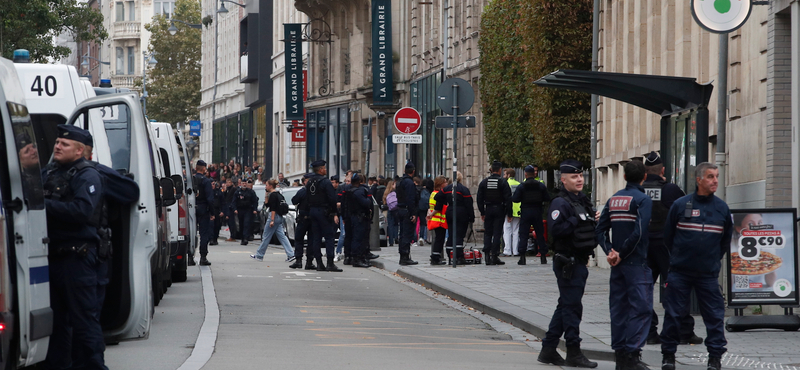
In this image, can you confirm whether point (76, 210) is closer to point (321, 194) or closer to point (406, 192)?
point (321, 194)

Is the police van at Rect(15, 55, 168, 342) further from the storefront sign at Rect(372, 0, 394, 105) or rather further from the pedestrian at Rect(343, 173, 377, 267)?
the storefront sign at Rect(372, 0, 394, 105)

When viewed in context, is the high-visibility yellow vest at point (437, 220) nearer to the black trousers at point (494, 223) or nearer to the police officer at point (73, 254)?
the black trousers at point (494, 223)

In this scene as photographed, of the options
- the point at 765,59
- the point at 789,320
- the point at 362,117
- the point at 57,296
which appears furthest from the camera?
the point at 362,117

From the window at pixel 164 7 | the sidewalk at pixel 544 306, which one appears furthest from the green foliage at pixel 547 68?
the window at pixel 164 7

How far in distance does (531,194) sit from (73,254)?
49.7 feet

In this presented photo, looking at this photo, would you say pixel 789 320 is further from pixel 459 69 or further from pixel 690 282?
pixel 459 69

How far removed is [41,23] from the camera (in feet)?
140

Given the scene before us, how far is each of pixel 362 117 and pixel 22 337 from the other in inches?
1744

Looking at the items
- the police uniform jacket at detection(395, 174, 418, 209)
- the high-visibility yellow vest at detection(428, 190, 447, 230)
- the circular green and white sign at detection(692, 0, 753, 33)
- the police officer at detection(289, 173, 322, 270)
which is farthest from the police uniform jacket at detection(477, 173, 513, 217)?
the circular green and white sign at detection(692, 0, 753, 33)

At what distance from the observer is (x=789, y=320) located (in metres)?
12.2

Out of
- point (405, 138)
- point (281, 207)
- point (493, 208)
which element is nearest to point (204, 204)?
point (281, 207)

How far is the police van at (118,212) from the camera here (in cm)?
1007

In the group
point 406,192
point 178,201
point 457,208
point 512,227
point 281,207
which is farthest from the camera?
point 406,192

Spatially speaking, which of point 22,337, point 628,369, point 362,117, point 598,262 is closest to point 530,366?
point 628,369
